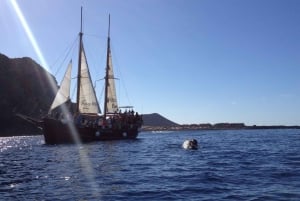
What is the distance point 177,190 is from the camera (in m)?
20.5

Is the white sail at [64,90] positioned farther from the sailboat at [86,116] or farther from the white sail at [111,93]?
the white sail at [111,93]

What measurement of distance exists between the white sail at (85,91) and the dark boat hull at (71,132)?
15.8ft

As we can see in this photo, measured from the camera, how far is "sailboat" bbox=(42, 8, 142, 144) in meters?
69.0

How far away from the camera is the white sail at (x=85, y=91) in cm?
7806

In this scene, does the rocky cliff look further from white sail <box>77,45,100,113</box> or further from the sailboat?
white sail <box>77,45,100,113</box>

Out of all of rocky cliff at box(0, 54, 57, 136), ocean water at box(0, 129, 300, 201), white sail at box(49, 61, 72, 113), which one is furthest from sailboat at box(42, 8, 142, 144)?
rocky cliff at box(0, 54, 57, 136)

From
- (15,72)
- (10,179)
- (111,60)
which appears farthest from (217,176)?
(15,72)

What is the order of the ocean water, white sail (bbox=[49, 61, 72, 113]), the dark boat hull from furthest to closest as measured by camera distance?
1. white sail (bbox=[49, 61, 72, 113])
2. the dark boat hull
3. the ocean water

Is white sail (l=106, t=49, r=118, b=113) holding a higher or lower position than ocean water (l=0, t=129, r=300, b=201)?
higher

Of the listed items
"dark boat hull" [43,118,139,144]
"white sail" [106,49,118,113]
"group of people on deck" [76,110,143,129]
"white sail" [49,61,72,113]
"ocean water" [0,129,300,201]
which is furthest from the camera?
"white sail" [106,49,118,113]

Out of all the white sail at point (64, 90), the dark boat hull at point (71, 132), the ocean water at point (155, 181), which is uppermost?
the white sail at point (64, 90)

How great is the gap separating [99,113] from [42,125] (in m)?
14.9

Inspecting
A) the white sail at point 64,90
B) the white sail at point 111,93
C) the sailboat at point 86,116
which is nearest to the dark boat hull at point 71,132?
the sailboat at point 86,116

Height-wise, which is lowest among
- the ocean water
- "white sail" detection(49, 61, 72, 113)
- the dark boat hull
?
the ocean water
